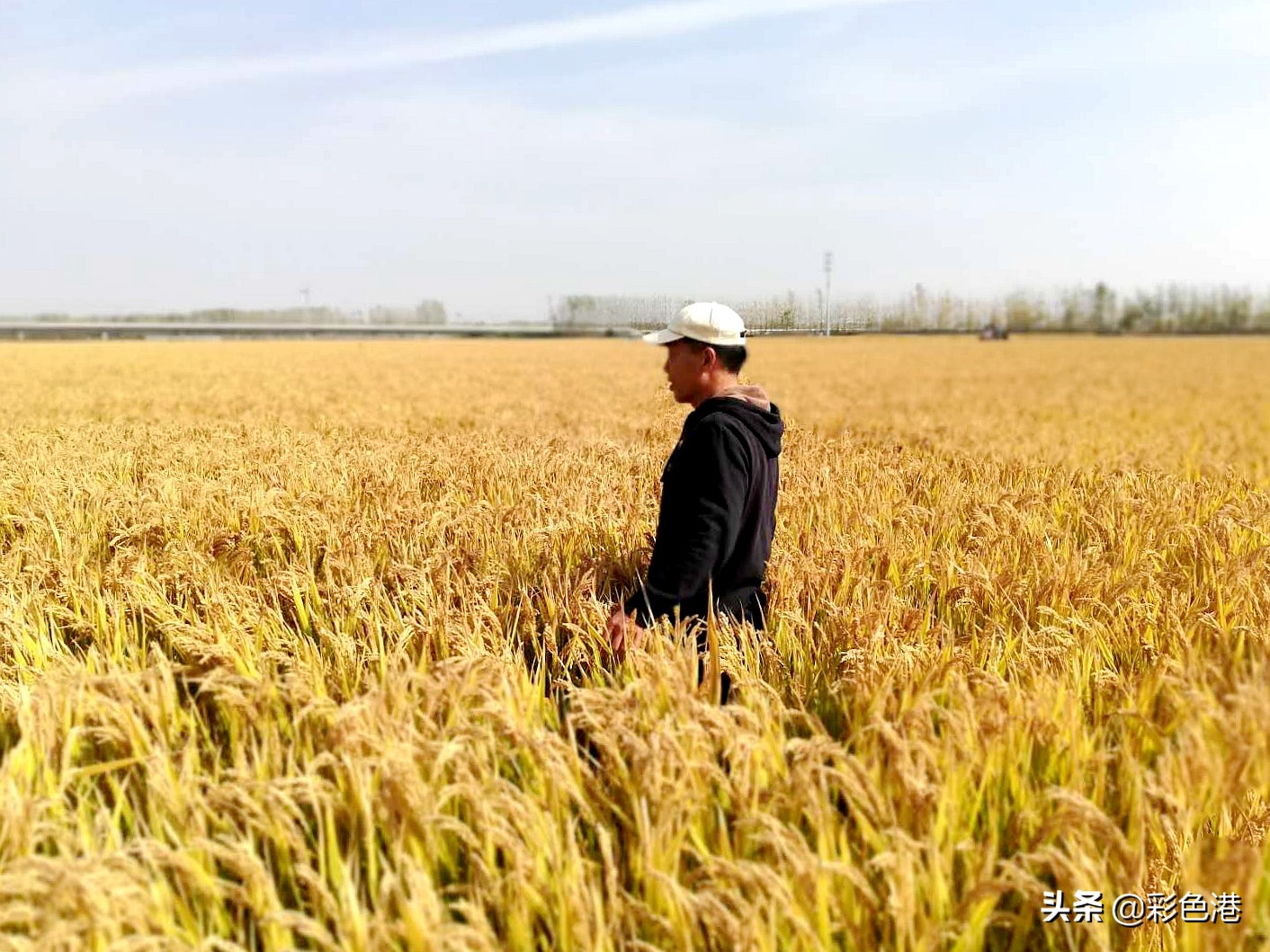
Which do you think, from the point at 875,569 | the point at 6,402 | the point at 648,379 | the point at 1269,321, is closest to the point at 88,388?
the point at 6,402

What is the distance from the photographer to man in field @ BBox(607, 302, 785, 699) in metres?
3.18

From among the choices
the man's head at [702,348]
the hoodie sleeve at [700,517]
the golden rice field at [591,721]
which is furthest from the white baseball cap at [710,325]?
the golden rice field at [591,721]

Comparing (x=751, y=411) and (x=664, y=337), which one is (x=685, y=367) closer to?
(x=664, y=337)

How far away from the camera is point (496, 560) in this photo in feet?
13.4

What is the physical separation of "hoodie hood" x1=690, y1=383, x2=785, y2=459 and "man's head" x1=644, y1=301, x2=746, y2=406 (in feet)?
0.23

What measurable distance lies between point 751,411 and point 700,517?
0.49 m

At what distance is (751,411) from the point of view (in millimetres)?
3279

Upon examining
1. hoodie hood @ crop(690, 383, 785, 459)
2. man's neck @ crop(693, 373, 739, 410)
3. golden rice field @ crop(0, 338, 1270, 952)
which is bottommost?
golden rice field @ crop(0, 338, 1270, 952)

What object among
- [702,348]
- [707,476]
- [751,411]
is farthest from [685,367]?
[707,476]

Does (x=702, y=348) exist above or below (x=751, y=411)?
above

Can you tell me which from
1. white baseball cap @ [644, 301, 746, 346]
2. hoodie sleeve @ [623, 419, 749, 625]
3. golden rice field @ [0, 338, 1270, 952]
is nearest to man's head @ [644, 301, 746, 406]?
white baseball cap @ [644, 301, 746, 346]

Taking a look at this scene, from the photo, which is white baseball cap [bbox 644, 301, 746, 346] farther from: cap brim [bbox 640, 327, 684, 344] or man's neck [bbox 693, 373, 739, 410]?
man's neck [bbox 693, 373, 739, 410]

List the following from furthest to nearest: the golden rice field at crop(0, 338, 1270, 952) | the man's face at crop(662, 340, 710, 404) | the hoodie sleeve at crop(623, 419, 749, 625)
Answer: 1. the man's face at crop(662, 340, 710, 404)
2. the hoodie sleeve at crop(623, 419, 749, 625)
3. the golden rice field at crop(0, 338, 1270, 952)

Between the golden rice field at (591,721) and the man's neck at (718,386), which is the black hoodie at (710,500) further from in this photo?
the golden rice field at (591,721)
